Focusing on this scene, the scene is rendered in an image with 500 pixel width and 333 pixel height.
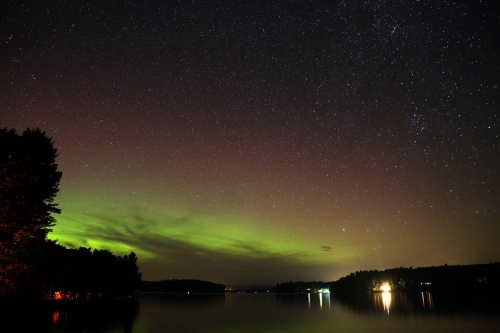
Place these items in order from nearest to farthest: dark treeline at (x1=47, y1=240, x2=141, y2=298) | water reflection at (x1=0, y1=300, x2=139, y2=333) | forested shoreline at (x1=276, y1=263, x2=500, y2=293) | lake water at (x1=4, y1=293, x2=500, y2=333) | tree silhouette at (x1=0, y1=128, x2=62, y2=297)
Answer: water reflection at (x1=0, y1=300, x2=139, y2=333), lake water at (x1=4, y1=293, x2=500, y2=333), tree silhouette at (x1=0, y1=128, x2=62, y2=297), dark treeline at (x1=47, y1=240, x2=141, y2=298), forested shoreline at (x1=276, y1=263, x2=500, y2=293)

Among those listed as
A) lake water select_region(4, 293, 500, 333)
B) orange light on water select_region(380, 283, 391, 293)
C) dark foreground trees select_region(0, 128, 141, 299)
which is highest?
dark foreground trees select_region(0, 128, 141, 299)

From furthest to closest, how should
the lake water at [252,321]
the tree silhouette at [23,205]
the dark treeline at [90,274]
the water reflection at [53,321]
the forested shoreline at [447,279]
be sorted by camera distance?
1. the forested shoreline at [447,279]
2. the dark treeline at [90,274]
3. the tree silhouette at [23,205]
4. the lake water at [252,321]
5. the water reflection at [53,321]

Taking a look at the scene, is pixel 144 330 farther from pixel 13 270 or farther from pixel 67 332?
pixel 13 270

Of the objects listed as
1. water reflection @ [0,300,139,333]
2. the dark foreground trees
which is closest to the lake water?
water reflection @ [0,300,139,333]

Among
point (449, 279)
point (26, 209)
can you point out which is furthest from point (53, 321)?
point (449, 279)

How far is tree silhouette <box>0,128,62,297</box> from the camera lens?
23.3 m

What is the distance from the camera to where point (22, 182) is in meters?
23.8

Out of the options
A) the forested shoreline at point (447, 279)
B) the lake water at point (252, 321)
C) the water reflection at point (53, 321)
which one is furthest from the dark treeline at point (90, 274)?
the forested shoreline at point (447, 279)

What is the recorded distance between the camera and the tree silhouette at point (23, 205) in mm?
23281

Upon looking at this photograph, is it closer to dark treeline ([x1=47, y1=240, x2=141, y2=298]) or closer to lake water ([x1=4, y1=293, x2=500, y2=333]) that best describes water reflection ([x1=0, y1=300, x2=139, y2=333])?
lake water ([x1=4, y1=293, x2=500, y2=333])

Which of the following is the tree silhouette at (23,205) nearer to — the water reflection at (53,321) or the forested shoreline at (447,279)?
the water reflection at (53,321)

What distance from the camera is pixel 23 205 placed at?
24.0m

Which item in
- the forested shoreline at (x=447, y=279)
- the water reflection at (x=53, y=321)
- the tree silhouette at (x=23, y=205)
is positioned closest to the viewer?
the water reflection at (x=53, y=321)

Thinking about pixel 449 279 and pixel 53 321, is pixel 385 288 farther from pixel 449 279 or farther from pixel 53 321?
pixel 53 321
